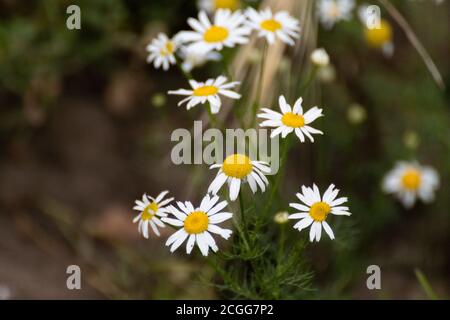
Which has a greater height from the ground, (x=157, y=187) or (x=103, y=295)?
(x=157, y=187)

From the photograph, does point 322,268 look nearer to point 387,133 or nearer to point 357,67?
point 387,133

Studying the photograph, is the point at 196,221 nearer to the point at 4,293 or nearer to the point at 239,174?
the point at 239,174

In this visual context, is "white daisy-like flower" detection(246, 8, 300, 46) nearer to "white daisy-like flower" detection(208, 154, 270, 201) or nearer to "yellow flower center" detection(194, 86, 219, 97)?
"yellow flower center" detection(194, 86, 219, 97)

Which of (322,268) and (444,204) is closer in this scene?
(322,268)

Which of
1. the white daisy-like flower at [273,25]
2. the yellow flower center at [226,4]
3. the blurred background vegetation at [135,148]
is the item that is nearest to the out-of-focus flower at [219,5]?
the yellow flower center at [226,4]
